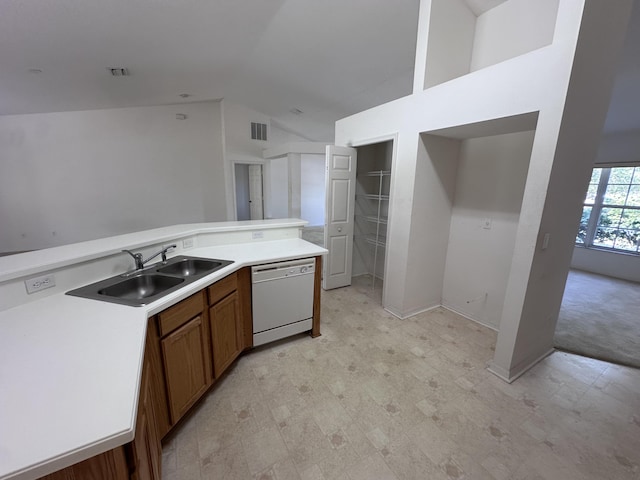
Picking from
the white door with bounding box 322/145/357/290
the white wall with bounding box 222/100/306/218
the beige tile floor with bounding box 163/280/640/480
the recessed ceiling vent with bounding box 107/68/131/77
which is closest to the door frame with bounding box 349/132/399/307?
the white door with bounding box 322/145/357/290

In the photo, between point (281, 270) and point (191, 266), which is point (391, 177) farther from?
point (191, 266)

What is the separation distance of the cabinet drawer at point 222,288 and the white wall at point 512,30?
3204 millimetres

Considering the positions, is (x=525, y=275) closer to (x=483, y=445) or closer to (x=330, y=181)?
(x=483, y=445)

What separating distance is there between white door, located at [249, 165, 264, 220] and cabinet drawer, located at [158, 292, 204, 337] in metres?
5.94

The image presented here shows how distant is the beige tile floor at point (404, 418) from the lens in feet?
4.75

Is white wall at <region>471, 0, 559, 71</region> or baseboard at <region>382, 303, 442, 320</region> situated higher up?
white wall at <region>471, 0, 559, 71</region>

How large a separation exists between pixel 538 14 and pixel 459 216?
6.13 ft

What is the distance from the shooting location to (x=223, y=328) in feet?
6.36

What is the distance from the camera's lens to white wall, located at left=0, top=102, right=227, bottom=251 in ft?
18.6

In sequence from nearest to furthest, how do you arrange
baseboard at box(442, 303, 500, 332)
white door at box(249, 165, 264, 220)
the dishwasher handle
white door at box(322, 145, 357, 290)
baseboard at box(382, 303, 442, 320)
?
1. the dishwasher handle
2. baseboard at box(442, 303, 500, 332)
3. baseboard at box(382, 303, 442, 320)
4. white door at box(322, 145, 357, 290)
5. white door at box(249, 165, 264, 220)

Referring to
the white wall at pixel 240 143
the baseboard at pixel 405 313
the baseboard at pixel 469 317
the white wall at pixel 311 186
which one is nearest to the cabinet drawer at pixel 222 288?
the baseboard at pixel 405 313

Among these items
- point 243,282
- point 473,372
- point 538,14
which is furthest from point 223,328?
point 538,14

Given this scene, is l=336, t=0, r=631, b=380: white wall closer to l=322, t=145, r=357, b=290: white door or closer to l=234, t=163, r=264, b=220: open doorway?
l=322, t=145, r=357, b=290: white door

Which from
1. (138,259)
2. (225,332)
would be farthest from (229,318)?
(138,259)
